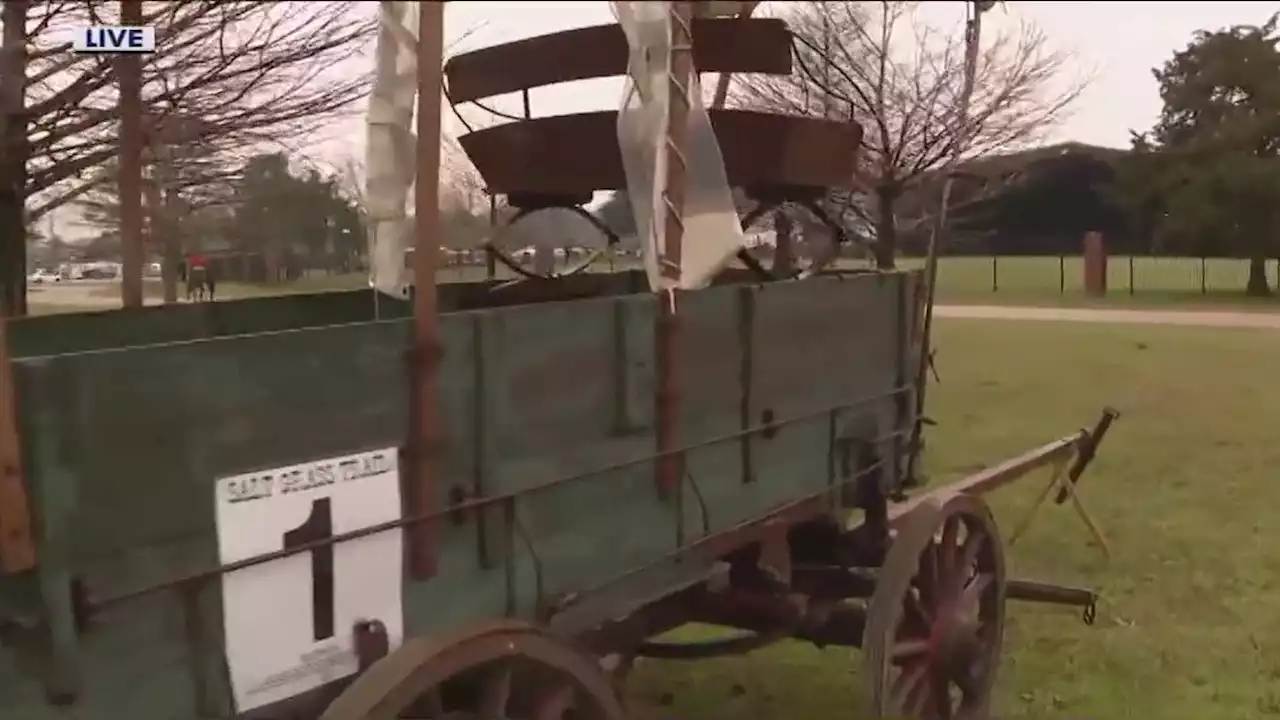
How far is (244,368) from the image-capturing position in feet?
6.66

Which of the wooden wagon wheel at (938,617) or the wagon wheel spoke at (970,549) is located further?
the wagon wheel spoke at (970,549)

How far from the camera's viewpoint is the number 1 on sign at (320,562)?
84.8 inches

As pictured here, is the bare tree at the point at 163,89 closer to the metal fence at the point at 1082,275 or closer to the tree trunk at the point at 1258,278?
the metal fence at the point at 1082,275

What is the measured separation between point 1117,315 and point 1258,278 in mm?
3709

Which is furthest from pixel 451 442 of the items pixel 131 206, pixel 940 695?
pixel 940 695

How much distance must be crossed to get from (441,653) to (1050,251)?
7.68 meters

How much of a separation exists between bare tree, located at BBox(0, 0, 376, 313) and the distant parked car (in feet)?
0.21

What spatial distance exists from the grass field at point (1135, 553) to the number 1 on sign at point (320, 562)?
2.60 metres

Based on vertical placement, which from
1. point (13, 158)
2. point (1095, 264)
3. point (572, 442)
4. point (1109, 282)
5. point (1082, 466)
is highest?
point (13, 158)

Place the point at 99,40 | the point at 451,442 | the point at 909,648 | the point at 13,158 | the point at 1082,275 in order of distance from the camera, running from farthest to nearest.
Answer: the point at 1082,275, the point at 13,158, the point at 99,40, the point at 909,648, the point at 451,442

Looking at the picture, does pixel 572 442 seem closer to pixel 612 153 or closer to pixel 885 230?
pixel 612 153

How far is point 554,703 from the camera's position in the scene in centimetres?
243

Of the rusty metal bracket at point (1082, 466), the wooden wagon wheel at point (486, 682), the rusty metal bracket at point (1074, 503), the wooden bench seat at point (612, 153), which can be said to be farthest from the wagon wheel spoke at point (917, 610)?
the rusty metal bracket at point (1074, 503)

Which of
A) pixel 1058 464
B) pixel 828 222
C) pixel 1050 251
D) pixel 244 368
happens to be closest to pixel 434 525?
pixel 244 368
